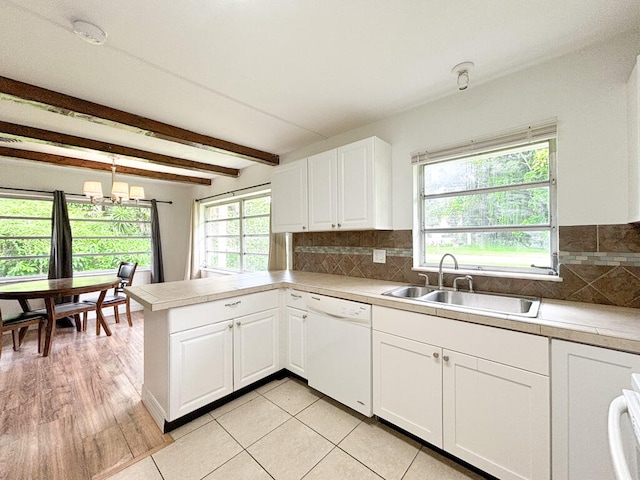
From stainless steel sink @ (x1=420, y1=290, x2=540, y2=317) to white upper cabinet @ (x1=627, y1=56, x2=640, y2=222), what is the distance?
25.9 inches

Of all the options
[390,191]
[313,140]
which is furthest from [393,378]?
[313,140]

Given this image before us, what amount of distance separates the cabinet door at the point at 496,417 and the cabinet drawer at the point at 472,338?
0.04 meters

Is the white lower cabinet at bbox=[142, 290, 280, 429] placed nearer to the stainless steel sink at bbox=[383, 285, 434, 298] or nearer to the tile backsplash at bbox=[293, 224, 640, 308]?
the stainless steel sink at bbox=[383, 285, 434, 298]

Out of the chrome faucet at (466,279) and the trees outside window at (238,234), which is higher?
the trees outside window at (238,234)

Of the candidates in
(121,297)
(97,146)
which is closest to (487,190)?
(97,146)

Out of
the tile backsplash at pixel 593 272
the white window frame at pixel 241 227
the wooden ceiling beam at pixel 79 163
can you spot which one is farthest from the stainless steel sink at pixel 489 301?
the wooden ceiling beam at pixel 79 163

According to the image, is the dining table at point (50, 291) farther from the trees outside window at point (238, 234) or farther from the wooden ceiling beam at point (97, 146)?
the trees outside window at point (238, 234)

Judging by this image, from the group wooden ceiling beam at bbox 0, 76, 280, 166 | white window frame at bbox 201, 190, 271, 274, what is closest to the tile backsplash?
wooden ceiling beam at bbox 0, 76, 280, 166

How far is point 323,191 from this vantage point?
2.54m

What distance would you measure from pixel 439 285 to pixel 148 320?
88.5 inches

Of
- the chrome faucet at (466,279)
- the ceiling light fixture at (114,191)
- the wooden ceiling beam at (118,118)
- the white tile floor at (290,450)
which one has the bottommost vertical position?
the white tile floor at (290,450)

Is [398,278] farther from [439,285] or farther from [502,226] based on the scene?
[502,226]

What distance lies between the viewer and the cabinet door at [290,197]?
108 inches

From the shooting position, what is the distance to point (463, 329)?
141 cm
